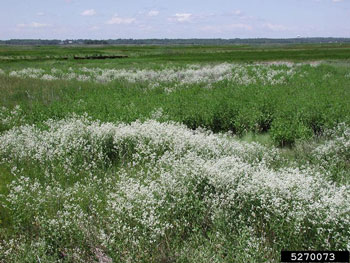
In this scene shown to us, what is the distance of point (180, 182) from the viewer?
571cm

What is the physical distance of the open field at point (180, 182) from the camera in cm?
458

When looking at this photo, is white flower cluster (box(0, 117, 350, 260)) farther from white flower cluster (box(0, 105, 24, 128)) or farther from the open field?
white flower cluster (box(0, 105, 24, 128))

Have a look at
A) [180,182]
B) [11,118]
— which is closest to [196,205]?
[180,182]

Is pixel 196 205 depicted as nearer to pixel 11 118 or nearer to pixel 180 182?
pixel 180 182

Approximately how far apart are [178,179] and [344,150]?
475 cm

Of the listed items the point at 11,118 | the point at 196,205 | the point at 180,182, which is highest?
the point at 11,118

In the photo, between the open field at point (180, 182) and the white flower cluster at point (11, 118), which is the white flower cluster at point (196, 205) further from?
the white flower cluster at point (11, 118)

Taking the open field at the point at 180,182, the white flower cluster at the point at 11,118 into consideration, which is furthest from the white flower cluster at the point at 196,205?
the white flower cluster at the point at 11,118

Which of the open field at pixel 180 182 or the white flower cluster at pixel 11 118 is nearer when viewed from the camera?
the open field at pixel 180 182

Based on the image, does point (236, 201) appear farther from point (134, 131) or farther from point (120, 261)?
point (134, 131)

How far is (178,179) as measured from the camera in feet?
19.7

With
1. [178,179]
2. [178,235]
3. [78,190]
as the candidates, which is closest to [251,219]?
[178,235]

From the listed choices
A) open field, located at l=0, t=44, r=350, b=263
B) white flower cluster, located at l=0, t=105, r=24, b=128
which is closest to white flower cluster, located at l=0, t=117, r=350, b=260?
open field, located at l=0, t=44, r=350, b=263

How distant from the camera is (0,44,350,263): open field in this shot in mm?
4582
